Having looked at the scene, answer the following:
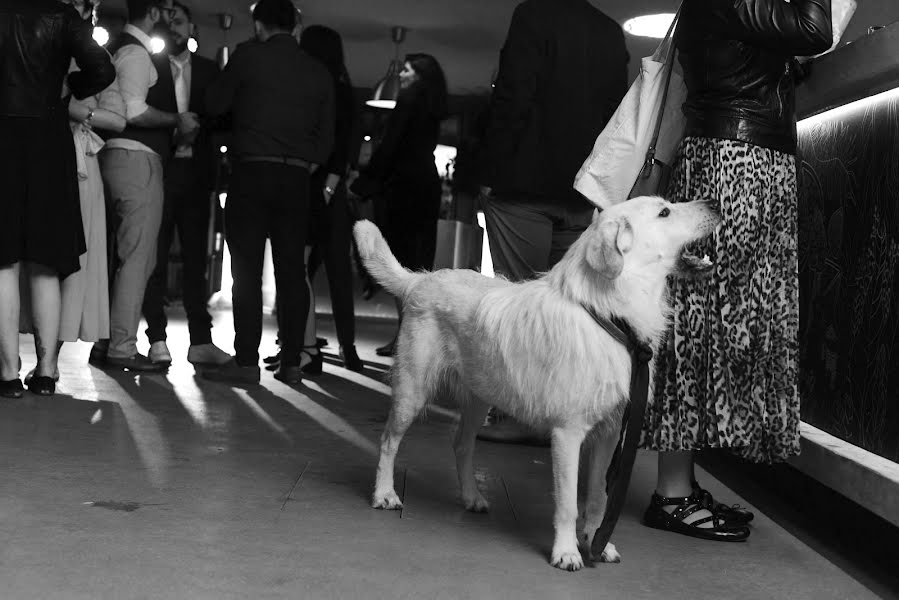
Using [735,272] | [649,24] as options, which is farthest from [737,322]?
[649,24]

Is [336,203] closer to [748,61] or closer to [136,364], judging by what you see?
[136,364]

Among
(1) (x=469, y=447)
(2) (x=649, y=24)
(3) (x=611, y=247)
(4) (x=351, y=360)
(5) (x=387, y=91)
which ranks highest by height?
(2) (x=649, y=24)

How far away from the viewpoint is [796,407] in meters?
2.86

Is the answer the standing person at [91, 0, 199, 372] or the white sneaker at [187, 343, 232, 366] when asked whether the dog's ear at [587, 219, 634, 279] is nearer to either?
the standing person at [91, 0, 199, 372]

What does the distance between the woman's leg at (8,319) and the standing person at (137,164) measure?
3.26 ft

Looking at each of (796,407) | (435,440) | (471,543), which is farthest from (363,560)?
(435,440)

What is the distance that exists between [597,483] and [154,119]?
3528mm

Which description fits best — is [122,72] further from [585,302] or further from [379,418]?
[585,302]

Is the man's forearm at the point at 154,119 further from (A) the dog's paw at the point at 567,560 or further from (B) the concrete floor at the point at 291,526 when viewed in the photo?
(A) the dog's paw at the point at 567,560

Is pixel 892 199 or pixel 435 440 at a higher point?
pixel 892 199

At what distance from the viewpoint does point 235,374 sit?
5.28 meters

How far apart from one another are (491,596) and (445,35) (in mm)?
9869

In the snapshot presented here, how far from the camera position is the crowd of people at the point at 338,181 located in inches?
109

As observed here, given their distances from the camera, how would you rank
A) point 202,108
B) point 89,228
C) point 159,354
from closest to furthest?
point 89,228
point 159,354
point 202,108
